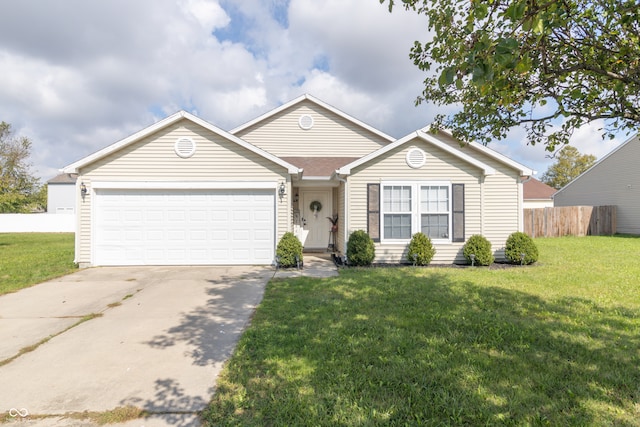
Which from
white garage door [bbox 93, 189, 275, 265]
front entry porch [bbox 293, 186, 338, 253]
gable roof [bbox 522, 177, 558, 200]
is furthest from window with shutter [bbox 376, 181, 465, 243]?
gable roof [bbox 522, 177, 558, 200]

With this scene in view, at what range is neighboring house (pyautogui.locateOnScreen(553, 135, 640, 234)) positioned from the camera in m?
18.1

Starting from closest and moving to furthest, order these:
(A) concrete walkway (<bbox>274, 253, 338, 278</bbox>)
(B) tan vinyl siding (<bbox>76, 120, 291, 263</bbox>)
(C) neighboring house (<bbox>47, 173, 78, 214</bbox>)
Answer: (A) concrete walkway (<bbox>274, 253, 338, 278</bbox>) < (B) tan vinyl siding (<bbox>76, 120, 291, 263</bbox>) < (C) neighboring house (<bbox>47, 173, 78, 214</bbox>)

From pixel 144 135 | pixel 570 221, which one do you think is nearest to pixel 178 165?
pixel 144 135

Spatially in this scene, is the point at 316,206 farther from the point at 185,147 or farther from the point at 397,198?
the point at 185,147

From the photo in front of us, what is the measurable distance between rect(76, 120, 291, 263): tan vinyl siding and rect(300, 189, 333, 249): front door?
284cm

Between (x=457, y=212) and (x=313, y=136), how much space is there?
21.9 feet

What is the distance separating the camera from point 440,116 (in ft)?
16.3

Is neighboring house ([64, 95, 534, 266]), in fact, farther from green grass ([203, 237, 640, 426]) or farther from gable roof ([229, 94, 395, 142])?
gable roof ([229, 94, 395, 142])

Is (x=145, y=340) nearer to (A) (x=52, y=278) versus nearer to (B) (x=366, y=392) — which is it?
(B) (x=366, y=392)

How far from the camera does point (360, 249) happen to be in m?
8.70

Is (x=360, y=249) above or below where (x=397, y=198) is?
below

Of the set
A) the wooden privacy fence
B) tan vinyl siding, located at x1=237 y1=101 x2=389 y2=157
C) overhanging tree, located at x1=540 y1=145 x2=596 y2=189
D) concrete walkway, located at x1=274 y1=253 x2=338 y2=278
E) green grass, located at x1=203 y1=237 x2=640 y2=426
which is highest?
overhanging tree, located at x1=540 y1=145 x2=596 y2=189

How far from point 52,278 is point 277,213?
222 inches

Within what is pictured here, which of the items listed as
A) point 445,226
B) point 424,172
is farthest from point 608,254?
point 424,172
